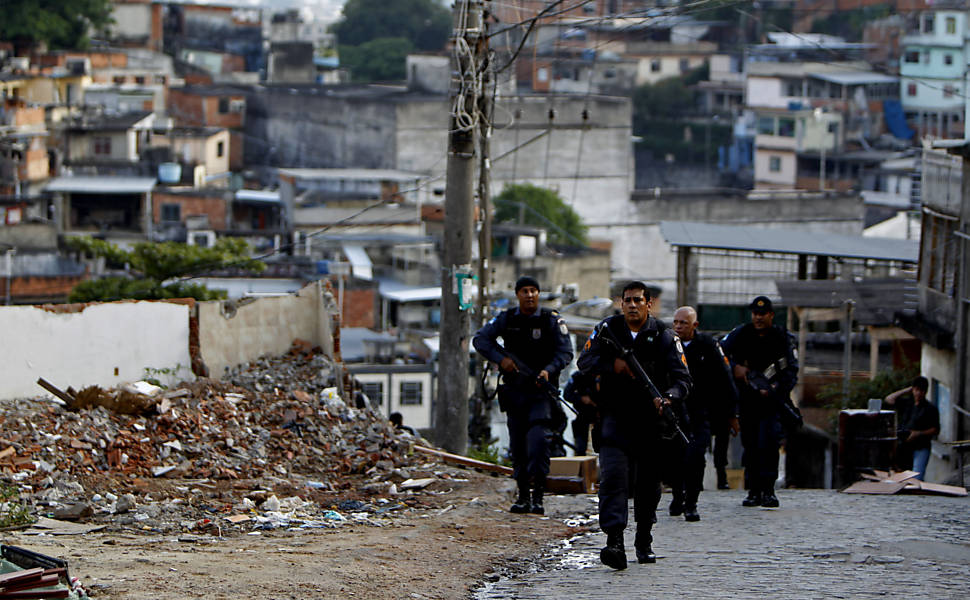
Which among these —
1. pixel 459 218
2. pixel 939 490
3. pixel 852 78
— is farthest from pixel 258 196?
pixel 939 490

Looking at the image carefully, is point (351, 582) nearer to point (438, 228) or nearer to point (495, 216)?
point (438, 228)

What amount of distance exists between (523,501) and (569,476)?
1781 millimetres

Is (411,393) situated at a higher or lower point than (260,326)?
lower

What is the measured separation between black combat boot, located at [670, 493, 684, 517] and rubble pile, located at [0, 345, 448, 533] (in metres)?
2.06

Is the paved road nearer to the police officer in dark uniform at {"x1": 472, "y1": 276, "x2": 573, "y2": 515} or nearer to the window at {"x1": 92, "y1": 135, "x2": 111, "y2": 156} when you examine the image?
the police officer in dark uniform at {"x1": 472, "y1": 276, "x2": 573, "y2": 515}

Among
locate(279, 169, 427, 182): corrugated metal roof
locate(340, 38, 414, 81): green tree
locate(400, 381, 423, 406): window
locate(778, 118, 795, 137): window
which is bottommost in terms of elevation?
locate(400, 381, 423, 406): window

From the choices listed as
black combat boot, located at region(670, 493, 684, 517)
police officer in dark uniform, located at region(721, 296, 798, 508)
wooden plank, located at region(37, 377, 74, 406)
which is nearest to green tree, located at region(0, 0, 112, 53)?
wooden plank, located at region(37, 377, 74, 406)

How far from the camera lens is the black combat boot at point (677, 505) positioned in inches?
445

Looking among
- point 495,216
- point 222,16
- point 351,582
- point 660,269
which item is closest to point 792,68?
point 660,269

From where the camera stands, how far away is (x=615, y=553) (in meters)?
8.70

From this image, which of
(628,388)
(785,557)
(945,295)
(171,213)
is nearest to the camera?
(628,388)

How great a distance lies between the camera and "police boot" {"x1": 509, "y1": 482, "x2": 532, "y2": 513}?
11.2 meters

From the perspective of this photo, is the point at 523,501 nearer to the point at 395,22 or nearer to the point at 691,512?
the point at 691,512

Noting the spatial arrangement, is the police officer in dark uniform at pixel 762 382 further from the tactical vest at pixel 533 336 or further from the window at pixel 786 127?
the window at pixel 786 127
